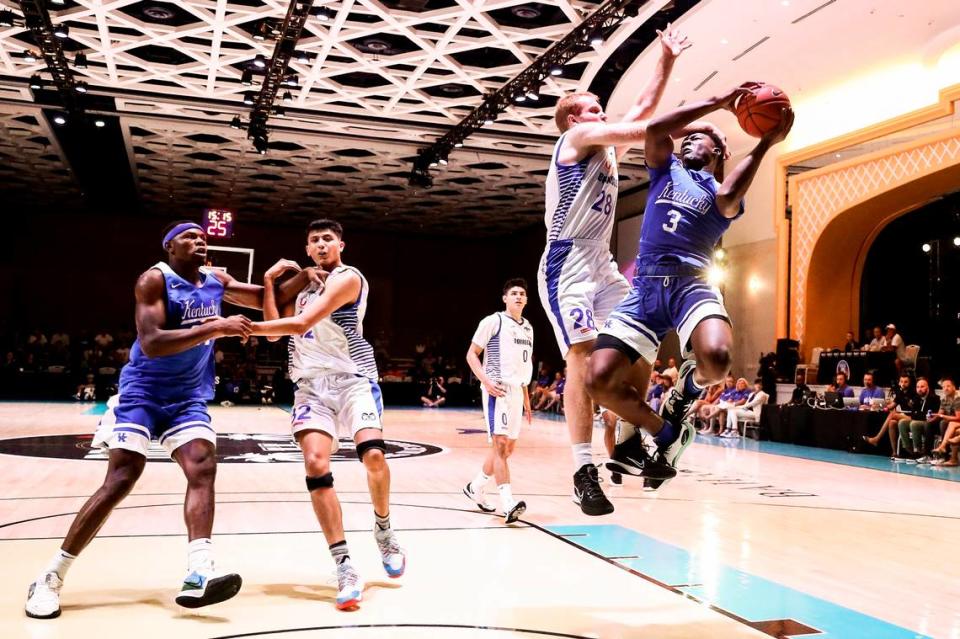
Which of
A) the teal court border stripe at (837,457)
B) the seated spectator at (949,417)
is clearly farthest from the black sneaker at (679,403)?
the seated spectator at (949,417)

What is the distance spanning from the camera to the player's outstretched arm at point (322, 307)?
388cm

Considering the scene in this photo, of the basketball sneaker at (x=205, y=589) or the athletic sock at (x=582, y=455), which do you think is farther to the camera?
the athletic sock at (x=582, y=455)

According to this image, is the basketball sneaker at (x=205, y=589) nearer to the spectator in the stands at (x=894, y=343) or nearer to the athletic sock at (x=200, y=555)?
the athletic sock at (x=200, y=555)

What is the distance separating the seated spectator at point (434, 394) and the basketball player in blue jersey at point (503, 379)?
16.4 m

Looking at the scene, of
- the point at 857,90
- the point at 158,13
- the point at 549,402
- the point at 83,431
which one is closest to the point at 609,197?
the point at 83,431

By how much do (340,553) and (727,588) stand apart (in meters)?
2.03

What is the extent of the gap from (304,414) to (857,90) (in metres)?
13.9

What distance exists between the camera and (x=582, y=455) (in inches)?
164

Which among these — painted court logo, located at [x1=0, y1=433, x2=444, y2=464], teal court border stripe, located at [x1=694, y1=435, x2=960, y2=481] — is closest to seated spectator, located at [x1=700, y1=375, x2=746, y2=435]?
teal court border stripe, located at [x1=694, y1=435, x2=960, y2=481]

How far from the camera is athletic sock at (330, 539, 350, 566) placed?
3.97 m

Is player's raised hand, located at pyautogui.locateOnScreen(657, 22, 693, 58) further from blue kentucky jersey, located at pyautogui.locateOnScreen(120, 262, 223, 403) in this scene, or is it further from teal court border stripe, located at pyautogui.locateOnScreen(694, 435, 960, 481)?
teal court border stripe, located at pyautogui.locateOnScreen(694, 435, 960, 481)

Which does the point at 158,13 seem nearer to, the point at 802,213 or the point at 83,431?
the point at 83,431

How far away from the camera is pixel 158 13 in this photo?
1345cm

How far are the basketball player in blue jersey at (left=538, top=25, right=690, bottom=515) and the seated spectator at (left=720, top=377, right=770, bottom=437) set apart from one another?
11518 millimetres
